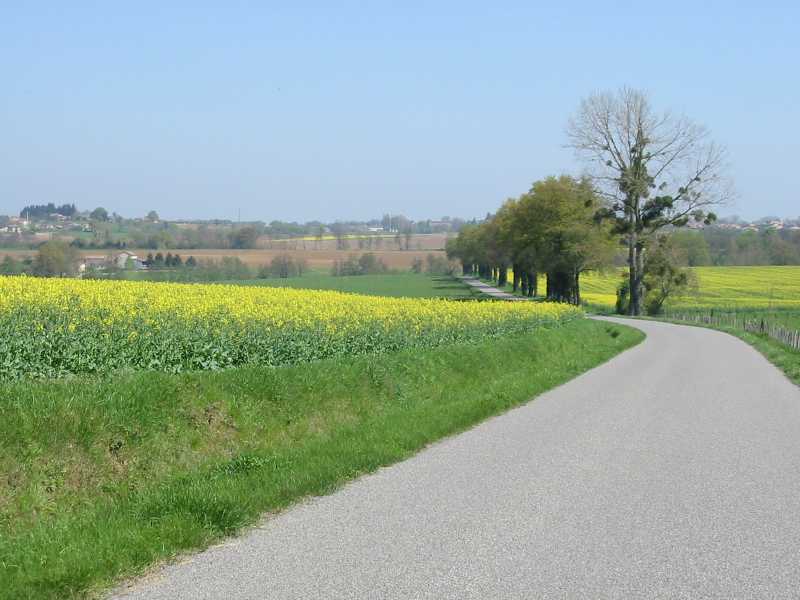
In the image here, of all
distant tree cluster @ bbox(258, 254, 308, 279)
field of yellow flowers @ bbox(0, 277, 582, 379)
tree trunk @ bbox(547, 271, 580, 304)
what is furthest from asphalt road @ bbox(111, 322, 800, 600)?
distant tree cluster @ bbox(258, 254, 308, 279)

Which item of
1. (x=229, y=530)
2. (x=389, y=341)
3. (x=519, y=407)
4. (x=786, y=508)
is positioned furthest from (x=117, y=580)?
(x=389, y=341)

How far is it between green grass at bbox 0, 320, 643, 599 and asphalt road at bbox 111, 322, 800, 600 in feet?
1.23

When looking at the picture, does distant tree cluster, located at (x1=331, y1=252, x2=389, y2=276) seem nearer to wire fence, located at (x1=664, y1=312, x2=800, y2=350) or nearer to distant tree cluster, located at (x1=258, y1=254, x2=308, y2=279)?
distant tree cluster, located at (x1=258, y1=254, x2=308, y2=279)

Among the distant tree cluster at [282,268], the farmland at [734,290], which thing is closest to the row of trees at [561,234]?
the farmland at [734,290]

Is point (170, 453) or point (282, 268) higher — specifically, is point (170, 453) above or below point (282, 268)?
above

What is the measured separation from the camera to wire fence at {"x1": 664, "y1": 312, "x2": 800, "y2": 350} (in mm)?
40438

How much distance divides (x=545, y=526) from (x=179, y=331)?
8.65m

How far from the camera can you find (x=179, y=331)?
14836 mm

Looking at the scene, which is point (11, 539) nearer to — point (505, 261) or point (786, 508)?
point (786, 508)

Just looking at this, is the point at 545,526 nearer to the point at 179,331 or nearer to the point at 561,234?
the point at 179,331

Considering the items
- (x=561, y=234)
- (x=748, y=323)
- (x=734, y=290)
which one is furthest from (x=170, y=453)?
(x=734, y=290)

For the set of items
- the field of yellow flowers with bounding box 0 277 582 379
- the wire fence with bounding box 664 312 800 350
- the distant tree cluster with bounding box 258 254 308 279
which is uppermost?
the field of yellow flowers with bounding box 0 277 582 379

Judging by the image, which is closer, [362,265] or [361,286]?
[361,286]

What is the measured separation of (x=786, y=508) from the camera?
28.5ft
